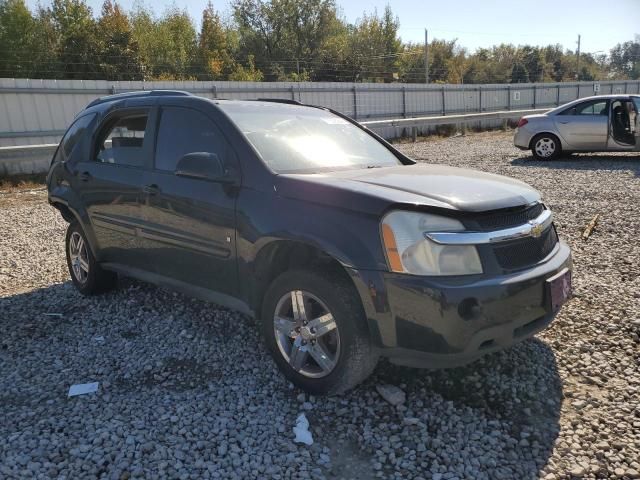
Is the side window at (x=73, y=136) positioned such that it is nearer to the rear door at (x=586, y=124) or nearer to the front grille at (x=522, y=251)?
the front grille at (x=522, y=251)

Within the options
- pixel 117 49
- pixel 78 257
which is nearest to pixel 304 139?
pixel 78 257

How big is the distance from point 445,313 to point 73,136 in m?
4.07

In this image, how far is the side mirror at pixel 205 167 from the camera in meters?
3.39

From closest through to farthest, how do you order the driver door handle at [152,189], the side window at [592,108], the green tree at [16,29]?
the driver door handle at [152,189], the side window at [592,108], the green tree at [16,29]

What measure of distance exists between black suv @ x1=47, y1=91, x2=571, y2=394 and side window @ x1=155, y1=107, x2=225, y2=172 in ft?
0.04

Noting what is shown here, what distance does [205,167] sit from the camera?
11.1 feet

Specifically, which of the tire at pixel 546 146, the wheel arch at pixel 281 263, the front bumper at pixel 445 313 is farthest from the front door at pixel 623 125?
the wheel arch at pixel 281 263

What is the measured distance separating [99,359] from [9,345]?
2.83 ft

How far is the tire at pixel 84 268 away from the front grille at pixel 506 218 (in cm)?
356

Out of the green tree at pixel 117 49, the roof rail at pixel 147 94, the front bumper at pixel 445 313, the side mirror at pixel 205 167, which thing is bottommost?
the front bumper at pixel 445 313

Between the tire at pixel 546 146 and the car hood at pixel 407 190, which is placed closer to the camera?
the car hood at pixel 407 190

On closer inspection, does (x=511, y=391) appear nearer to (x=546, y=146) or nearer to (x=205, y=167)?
(x=205, y=167)

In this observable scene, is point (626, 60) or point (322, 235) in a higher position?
point (626, 60)

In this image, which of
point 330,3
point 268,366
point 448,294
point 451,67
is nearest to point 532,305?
point 448,294
